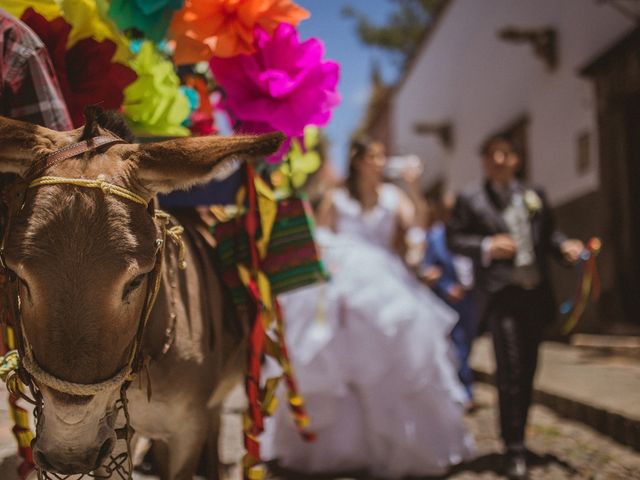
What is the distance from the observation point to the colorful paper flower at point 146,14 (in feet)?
9.23

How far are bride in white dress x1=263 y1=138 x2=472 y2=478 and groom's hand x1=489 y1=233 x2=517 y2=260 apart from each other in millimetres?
491

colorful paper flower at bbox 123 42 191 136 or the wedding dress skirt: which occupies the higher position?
colorful paper flower at bbox 123 42 191 136

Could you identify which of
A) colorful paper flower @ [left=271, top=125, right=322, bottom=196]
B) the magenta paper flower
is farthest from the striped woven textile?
the magenta paper flower

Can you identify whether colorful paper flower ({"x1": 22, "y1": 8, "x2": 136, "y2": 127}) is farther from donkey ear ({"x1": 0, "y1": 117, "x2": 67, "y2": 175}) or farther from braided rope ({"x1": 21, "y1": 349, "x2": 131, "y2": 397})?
braided rope ({"x1": 21, "y1": 349, "x2": 131, "y2": 397})

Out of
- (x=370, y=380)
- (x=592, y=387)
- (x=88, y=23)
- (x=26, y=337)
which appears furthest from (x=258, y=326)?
(x=592, y=387)

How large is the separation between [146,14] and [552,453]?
3646 millimetres

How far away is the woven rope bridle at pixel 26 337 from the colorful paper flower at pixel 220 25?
96 centimetres

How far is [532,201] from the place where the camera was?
15.3 ft

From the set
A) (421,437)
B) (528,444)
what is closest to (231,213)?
(421,437)

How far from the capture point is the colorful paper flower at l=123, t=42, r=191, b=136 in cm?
277

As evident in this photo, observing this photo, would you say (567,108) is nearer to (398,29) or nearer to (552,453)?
(552,453)

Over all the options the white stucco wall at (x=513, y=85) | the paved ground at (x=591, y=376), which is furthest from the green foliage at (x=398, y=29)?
the paved ground at (x=591, y=376)

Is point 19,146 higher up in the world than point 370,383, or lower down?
higher up

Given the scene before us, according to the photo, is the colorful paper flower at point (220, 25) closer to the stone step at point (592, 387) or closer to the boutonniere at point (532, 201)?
the boutonniere at point (532, 201)
